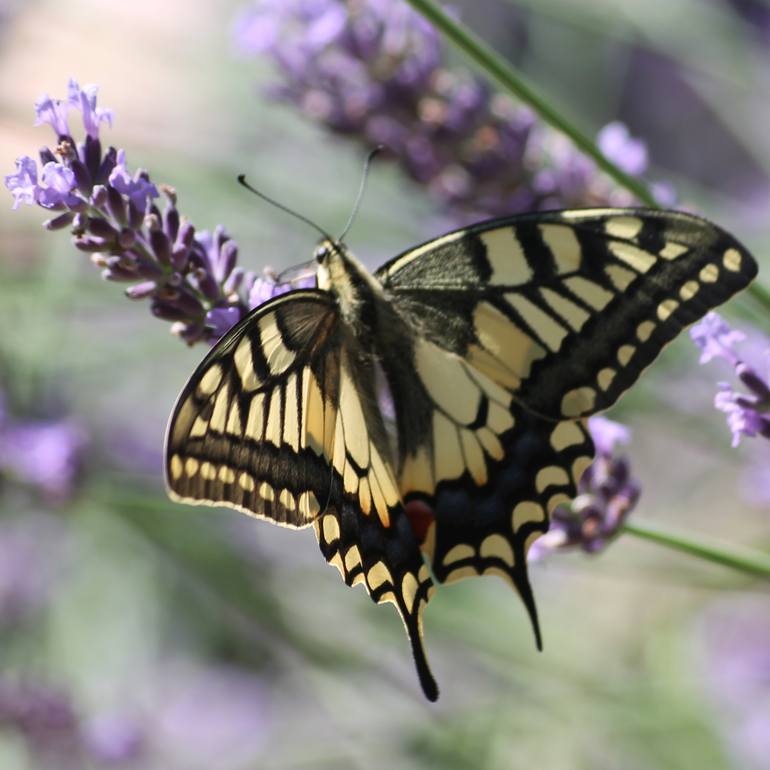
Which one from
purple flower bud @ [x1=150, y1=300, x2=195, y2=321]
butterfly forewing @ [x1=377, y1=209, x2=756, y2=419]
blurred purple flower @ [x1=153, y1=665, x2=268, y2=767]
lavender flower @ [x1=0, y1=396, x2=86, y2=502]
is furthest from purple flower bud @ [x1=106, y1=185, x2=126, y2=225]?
blurred purple flower @ [x1=153, y1=665, x2=268, y2=767]

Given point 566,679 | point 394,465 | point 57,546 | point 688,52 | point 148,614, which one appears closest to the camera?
point 394,465

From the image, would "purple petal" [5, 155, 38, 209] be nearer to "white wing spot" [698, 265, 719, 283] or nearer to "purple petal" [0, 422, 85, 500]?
"white wing spot" [698, 265, 719, 283]

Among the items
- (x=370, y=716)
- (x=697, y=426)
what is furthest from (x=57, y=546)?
(x=697, y=426)

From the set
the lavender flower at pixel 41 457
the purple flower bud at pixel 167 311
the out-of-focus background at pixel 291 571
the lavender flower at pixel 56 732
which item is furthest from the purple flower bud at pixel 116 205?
the lavender flower at pixel 56 732

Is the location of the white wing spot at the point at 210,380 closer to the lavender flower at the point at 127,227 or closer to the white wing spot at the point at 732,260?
the lavender flower at the point at 127,227

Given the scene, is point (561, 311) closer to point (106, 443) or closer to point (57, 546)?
point (106, 443)

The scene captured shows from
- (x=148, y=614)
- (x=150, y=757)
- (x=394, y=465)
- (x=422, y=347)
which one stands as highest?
(x=422, y=347)

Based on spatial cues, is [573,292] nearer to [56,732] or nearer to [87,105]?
[87,105]
